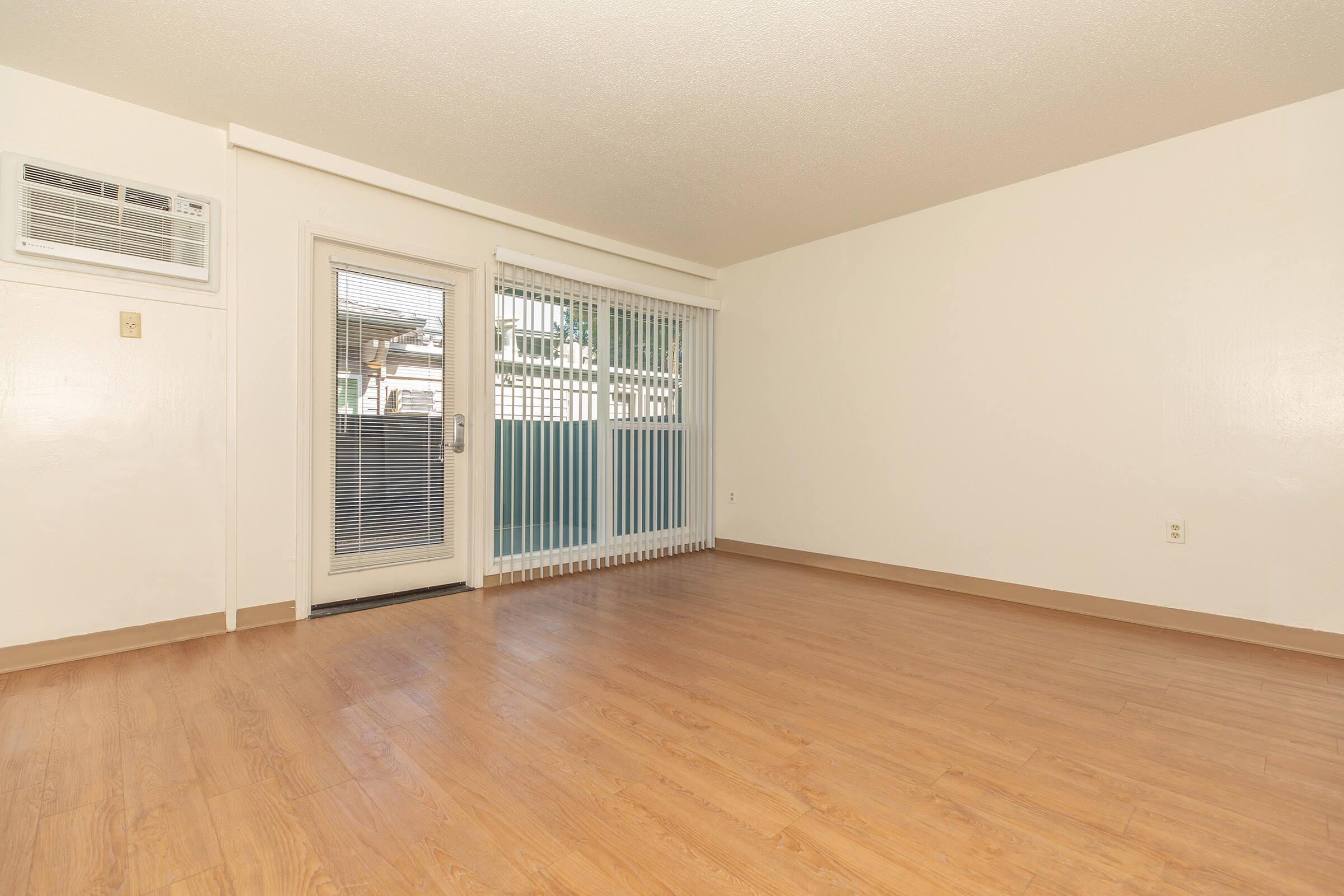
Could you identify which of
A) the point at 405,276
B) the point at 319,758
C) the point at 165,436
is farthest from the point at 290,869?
the point at 405,276

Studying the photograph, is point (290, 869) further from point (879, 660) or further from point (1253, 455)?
point (1253, 455)

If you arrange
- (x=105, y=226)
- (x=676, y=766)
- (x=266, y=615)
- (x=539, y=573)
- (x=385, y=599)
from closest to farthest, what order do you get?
(x=676, y=766) < (x=105, y=226) < (x=266, y=615) < (x=385, y=599) < (x=539, y=573)

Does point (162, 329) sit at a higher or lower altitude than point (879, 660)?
higher

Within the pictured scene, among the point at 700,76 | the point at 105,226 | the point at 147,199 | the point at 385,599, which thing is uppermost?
the point at 700,76

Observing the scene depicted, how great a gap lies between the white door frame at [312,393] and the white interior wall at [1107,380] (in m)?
2.56

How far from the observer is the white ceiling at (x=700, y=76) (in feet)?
7.80

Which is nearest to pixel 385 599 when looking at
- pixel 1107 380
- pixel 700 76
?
pixel 700 76

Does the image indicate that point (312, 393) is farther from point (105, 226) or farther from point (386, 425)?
point (105, 226)

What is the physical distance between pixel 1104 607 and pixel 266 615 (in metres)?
4.71

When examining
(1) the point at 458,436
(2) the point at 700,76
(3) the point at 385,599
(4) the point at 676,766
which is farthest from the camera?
(1) the point at 458,436

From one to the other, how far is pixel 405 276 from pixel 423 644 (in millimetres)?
2322

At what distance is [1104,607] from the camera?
11.7ft

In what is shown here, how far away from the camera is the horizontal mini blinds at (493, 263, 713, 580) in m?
4.40

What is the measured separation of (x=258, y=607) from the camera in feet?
10.9
